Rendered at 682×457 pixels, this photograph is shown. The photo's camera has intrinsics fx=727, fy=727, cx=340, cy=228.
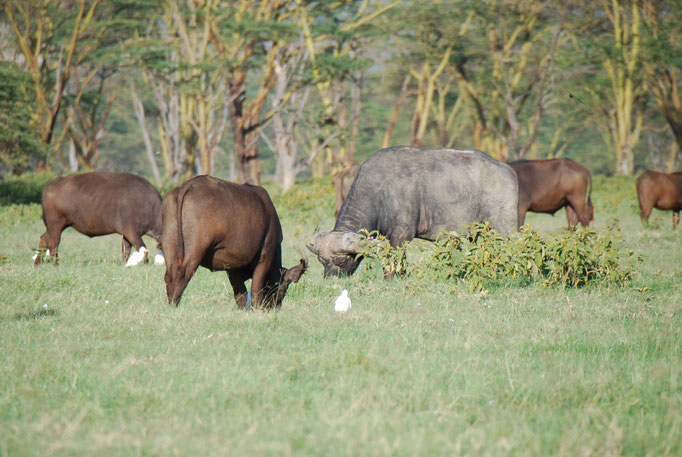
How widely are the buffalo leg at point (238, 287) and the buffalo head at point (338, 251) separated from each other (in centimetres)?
179

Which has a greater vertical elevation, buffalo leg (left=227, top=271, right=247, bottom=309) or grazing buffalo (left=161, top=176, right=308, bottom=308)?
grazing buffalo (left=161, top=176, right=308, bottom=308)

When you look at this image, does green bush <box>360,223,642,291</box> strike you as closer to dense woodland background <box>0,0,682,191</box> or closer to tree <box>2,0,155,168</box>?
dense woodland background <box>0,0,682,191</box>

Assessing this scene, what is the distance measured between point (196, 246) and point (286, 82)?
2114 cm

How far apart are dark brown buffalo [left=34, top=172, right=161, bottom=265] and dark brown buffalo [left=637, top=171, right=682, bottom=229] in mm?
12751

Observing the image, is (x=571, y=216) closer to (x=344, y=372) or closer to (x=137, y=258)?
(x=137, y=258)

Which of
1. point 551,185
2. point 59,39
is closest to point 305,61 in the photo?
point 59,39

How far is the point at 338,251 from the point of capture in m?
8.84

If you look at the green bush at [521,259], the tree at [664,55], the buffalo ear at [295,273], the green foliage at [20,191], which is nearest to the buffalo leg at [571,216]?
the green bush at [521,259]

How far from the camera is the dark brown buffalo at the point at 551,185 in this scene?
14.9 m

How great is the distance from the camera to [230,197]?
6.56m

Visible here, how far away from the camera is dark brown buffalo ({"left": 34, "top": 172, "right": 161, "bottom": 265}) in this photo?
10.9 m

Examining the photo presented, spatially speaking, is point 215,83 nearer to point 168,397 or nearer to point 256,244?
point 256,244

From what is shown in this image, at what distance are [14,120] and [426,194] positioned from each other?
12132 millimetres

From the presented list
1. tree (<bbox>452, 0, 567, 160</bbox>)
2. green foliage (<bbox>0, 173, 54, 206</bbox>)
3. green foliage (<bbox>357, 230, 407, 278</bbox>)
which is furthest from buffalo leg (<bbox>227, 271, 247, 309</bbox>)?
tree (<bbox>452, 0, 567, 160</bbox>)
